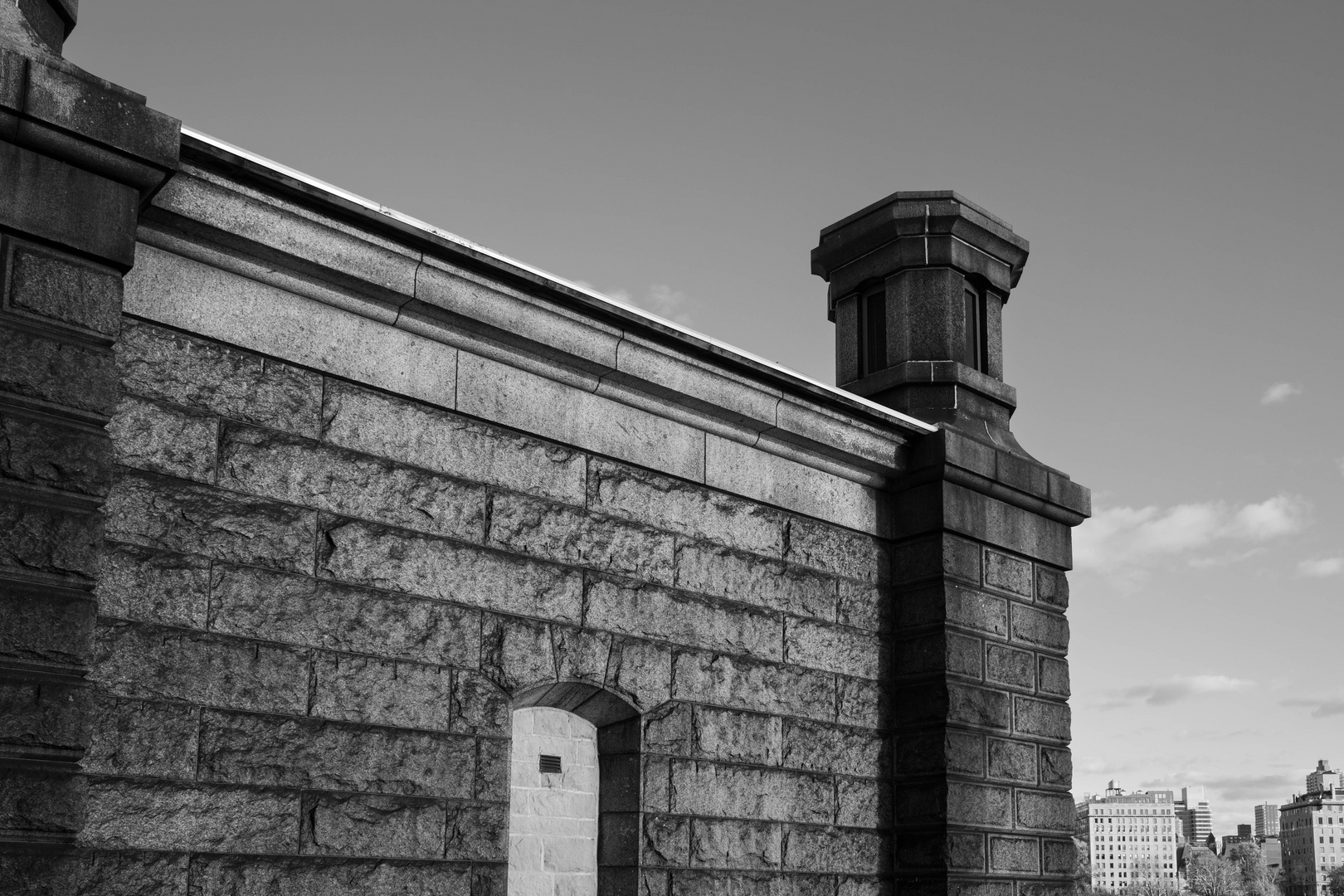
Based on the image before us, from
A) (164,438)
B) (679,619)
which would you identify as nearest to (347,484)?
(164,438)

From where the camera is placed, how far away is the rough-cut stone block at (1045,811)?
9.33 m

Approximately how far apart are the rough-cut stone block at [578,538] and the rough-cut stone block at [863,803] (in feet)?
6.24

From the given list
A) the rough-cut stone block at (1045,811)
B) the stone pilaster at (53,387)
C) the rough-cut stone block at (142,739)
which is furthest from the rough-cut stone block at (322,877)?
the rough-cut stone block at (1045,811)

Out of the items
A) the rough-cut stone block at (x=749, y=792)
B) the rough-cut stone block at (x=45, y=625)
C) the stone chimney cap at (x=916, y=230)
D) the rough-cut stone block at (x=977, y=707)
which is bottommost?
the rough-cut stone block at (x=749, y=792)

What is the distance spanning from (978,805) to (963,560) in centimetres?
156

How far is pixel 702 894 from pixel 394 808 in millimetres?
2061

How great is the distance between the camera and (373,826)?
6.32 metres

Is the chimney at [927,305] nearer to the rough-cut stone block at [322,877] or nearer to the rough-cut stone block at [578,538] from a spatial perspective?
the rough-cut stone block at [578,538]

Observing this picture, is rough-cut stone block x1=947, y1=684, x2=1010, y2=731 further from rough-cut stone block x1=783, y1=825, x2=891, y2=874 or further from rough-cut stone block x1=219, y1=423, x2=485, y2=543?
rough-cut stone block x1=219, y1=423, x2=485, y2=543

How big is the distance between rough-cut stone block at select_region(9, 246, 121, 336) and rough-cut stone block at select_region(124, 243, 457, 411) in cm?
48

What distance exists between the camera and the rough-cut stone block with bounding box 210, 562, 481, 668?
238 inches

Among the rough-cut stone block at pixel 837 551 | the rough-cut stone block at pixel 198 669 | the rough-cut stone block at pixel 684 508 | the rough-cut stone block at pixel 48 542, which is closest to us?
the rough-cut stone block at pixel 48 542

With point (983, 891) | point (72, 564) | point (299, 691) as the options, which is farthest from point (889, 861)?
point (72, 564)

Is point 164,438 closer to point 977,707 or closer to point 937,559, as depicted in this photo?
point 937,559
